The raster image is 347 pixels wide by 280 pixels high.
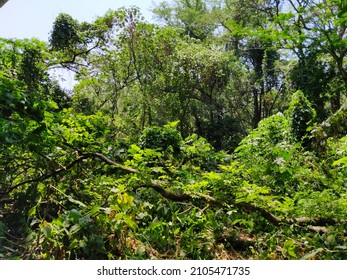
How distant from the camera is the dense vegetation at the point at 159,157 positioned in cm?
241

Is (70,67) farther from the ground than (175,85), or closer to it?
farther from the ground

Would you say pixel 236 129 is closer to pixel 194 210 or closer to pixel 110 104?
pixel 110 104

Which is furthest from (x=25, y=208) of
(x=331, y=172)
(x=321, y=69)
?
(x=321, y=69)

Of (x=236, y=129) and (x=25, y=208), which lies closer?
(x=25, y=208)

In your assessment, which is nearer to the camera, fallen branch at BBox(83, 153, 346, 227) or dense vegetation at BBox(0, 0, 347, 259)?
dense vegetation at BBox(0, 0, 347, 259)

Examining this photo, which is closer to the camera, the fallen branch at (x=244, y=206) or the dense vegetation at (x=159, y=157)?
the dense vegetation at (x=159, y=157)

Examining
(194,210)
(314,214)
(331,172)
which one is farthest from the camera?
(331,172)

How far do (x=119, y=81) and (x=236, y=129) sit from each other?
5049mm

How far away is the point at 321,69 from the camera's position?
13492 mm

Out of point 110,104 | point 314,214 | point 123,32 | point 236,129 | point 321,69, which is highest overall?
point 123,32

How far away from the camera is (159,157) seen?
11.1ft

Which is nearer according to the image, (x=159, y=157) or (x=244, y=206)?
(x=244, y=206)

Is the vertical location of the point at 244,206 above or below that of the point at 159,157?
below

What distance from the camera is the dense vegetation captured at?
2414mm
